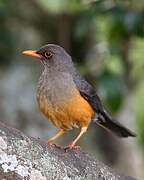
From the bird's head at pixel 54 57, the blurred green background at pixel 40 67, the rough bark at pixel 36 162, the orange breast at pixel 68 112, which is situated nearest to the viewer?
the rough bark at pixel 36 162

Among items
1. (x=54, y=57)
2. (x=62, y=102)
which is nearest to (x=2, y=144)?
(x=62, y=102)

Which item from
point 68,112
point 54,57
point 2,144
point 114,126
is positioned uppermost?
point 2,144

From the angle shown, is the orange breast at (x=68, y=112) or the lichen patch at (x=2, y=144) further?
the orange breast at (x=68, y=112)

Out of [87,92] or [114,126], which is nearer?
[87,92]

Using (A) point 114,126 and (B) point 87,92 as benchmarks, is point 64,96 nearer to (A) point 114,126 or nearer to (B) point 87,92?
(B) point 87,92

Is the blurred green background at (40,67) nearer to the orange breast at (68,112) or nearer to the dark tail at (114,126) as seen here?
the dark tail at (114,126)

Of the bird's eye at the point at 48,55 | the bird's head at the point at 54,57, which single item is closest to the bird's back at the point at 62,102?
the bird's head at the point at 54,57

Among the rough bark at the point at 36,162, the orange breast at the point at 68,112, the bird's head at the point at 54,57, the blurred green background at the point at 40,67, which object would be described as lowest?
the blurred green background at the point at 40,67
